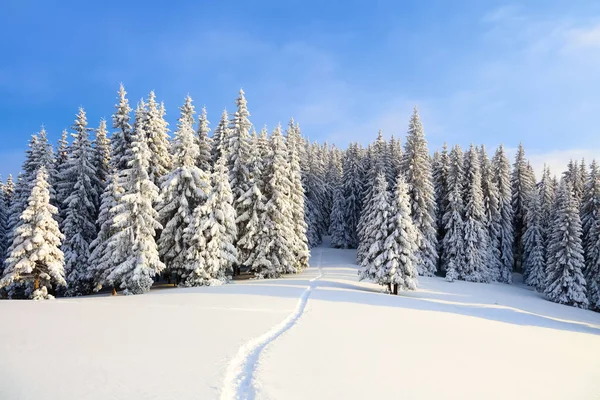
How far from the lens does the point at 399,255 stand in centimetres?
2952

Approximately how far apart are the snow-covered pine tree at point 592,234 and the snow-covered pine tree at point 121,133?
49.6 metres

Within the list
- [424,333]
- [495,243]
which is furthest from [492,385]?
[495,243]

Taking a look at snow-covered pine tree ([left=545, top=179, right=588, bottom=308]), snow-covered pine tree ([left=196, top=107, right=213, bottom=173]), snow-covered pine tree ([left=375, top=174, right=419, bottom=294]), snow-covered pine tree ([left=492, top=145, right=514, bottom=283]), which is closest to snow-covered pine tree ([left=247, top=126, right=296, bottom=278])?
snow-covered pine tree ([left=196, top=107, right=213, bottom=173])

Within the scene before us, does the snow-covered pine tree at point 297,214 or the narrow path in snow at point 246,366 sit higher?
the snow-covered pine tree at point 297,214

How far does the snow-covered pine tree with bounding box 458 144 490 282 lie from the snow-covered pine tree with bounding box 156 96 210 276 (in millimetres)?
32645

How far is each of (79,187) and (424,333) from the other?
1245 inches

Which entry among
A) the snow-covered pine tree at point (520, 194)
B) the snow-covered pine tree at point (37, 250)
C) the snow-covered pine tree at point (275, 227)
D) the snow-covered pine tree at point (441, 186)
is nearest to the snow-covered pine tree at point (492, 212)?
the snow-covered pine tree at point (441, 186)

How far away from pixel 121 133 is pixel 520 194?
56445 mm

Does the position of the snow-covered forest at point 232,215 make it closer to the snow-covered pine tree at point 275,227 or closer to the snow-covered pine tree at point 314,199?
the snow-covered pine tree at point 275,227

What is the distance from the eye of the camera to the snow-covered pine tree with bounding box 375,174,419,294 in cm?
2900

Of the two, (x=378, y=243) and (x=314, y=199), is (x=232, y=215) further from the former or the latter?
(x=314, y=199)

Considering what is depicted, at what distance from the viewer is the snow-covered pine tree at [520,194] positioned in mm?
56188

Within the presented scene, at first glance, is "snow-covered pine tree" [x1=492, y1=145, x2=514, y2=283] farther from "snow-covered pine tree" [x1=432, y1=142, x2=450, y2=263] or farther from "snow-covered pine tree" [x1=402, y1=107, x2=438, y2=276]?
"snow-covered pine tree" [x1=402, y1=107, x2=438, y2=276]

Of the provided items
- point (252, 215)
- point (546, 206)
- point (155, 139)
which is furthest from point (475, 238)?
point (155, 139)
